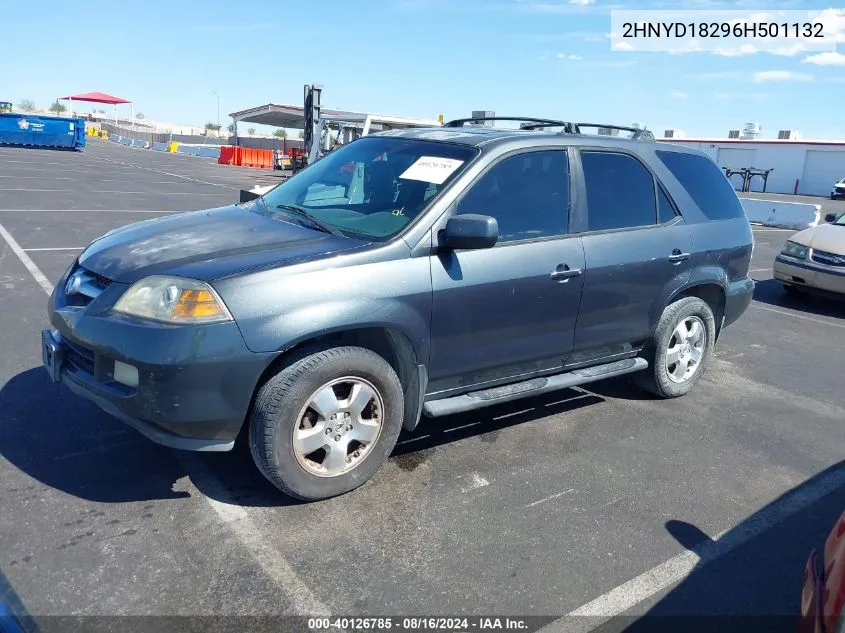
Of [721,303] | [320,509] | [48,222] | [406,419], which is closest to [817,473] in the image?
[721,303]

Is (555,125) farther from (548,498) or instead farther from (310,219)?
(548,498)

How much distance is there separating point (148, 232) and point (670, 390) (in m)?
3.74

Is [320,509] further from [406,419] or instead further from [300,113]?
[300,113]

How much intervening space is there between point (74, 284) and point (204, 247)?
0.71 meters

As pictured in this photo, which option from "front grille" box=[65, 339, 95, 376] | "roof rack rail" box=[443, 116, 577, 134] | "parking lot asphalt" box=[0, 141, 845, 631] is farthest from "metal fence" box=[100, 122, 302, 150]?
"front grille" box=[65, 339, 95, 376]

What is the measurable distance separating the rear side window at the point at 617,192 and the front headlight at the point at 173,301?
2.41 m

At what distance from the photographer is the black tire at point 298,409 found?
3.13 meters

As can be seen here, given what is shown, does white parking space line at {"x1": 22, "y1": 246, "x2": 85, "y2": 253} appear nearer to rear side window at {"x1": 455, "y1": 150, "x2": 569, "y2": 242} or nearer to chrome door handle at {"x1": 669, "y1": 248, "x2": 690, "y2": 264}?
rear side window at {"x1": 455, "y1": 150, "x2": 569, "y2": 242}

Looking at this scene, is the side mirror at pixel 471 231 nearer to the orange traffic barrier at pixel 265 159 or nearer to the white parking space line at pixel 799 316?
the white parking space line at pixel 799 316

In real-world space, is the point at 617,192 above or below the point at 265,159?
below

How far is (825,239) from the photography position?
8.77 m

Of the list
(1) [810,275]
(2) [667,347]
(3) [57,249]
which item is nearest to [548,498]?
(2) [667,347]

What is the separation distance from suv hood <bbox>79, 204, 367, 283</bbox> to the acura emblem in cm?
7

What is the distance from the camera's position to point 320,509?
337cm
